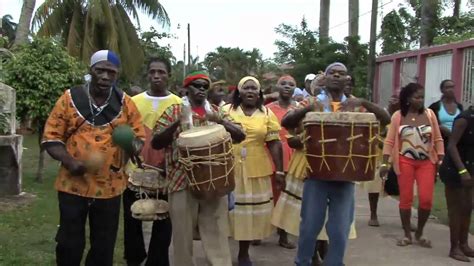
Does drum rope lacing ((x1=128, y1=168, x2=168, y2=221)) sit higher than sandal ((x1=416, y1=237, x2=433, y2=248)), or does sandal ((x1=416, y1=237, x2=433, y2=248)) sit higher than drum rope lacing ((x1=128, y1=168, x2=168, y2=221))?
drum rope lacing ((x1=128, y1=168, x2=168, y2=221))

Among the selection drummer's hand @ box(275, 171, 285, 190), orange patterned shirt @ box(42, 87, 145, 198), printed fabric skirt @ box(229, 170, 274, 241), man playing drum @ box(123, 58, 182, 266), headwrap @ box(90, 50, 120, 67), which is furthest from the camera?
printed fabric skirt @ box(229, 170, 274, 241)

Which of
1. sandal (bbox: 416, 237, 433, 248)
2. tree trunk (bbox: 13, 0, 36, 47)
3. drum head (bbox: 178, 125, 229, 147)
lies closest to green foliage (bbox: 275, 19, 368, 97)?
tree trunk (bbox: 13, 0, 36, 47)

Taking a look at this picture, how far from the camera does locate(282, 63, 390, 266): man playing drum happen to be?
5.30 meters

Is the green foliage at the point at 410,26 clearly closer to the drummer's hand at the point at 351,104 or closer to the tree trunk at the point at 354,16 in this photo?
Result: the tree trunk at the point at 354,16

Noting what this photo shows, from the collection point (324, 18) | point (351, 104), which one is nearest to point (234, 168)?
point (351, 104)

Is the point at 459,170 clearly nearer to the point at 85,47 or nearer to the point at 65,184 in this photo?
the point at 65,184

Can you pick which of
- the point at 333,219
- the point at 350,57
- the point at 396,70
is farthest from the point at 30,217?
the point at 350,57

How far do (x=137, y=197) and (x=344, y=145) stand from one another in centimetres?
181

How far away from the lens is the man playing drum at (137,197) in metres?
5.67

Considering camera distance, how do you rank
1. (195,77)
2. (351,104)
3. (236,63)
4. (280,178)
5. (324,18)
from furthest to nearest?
(236,63)
(324,18)
(280,178)
(351,104)
(195,77)

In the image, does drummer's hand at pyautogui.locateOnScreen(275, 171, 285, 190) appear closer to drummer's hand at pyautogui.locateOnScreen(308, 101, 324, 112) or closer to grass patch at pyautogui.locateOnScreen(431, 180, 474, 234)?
drummer's hand at pyautogui.locateOnScreen(308, 101, 324, 112)

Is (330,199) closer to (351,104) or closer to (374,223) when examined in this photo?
(351,104)

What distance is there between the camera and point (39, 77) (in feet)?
36.3

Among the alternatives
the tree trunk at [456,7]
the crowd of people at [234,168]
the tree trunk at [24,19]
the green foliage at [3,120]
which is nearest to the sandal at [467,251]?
the crowd of people at [234,168]
